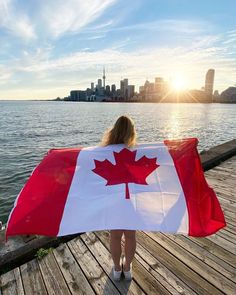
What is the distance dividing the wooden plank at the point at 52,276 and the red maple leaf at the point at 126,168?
4.54 feet

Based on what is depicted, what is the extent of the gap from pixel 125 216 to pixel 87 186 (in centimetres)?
49

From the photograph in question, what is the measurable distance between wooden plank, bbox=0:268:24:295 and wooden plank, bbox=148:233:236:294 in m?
1.86

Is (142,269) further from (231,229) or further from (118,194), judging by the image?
(231,229)

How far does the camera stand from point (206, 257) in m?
3.36

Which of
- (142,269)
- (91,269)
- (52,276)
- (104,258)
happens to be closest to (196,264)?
(142,269)

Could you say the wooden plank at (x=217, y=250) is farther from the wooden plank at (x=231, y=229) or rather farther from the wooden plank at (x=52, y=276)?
the wooden plank at (x=52, y=276)

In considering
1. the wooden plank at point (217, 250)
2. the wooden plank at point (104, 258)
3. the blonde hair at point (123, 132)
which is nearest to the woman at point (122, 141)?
the blonde hair at point (123, 132)

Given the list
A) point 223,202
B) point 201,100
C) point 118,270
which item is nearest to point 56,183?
point 118,270

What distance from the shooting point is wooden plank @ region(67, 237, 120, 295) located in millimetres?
2848

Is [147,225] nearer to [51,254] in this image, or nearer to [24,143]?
[51,254]

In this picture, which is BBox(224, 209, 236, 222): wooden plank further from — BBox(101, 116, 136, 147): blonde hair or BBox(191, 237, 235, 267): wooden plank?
BBox(101, 116, 136, 147): blonde hair

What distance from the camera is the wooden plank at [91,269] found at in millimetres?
2848

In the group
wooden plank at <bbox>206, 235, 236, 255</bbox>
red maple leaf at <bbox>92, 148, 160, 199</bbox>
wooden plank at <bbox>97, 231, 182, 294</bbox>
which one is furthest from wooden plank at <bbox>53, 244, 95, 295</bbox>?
wooden plank at <bbox>206, 235, 236, 255</bbox>

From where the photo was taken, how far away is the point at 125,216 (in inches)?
90.0
